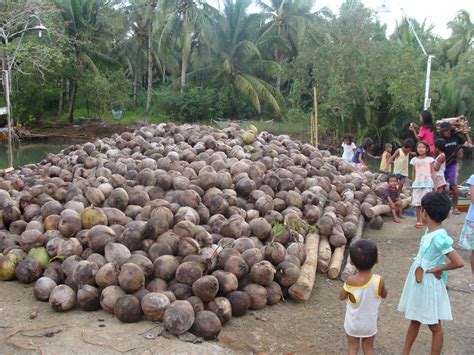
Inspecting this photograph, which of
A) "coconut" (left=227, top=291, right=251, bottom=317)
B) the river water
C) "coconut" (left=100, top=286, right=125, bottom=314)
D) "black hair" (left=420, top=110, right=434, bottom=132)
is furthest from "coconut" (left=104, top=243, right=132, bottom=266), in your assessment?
the river water

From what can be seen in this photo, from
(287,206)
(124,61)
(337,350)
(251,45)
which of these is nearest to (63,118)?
(124,61)

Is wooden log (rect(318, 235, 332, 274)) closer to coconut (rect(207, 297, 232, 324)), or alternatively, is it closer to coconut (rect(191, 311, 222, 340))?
coconut (rect(207, 297, 232, 324))

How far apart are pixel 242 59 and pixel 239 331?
2617 centimetres

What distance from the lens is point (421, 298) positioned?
3592 mm

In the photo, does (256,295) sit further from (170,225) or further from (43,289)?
(43,289)

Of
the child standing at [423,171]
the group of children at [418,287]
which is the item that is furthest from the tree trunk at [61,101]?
the group of children at [418,287]

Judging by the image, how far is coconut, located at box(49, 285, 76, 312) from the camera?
14.1 ft

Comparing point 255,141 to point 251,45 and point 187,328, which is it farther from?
point 251,45

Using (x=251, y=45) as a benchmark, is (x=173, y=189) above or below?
below

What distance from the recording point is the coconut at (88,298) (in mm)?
4316

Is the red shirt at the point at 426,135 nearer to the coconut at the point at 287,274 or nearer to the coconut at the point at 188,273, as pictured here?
the coconut at the point at 287,274

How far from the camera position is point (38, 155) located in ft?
73.6

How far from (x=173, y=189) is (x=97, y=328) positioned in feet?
7.61

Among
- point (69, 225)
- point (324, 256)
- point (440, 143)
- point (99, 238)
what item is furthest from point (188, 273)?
point (440, 143)
